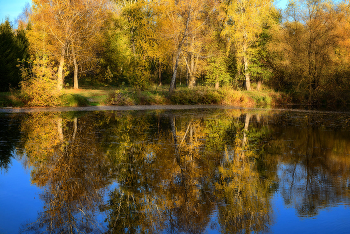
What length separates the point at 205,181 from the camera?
686 cm

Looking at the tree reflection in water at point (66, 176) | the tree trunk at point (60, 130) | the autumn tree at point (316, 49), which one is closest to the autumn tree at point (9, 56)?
the tree trunk at point (60, 130)

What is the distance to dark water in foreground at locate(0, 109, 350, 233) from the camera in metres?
4.92

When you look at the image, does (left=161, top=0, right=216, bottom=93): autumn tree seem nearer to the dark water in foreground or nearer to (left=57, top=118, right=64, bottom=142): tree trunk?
(left=57, top=118, right=64, bottom=142): tree trunk

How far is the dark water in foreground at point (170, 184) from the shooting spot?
4918mm

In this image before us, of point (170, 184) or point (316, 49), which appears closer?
point (170, 184)

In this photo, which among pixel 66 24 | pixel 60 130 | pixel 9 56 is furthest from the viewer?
pixel 9 56

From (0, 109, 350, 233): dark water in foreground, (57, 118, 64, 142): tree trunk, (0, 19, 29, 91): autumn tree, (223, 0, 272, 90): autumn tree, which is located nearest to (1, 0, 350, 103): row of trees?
(223, 0, 272, 90): autumn tree

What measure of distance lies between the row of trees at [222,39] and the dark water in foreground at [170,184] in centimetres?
1732

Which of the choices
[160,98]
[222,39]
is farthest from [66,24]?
[222,39]

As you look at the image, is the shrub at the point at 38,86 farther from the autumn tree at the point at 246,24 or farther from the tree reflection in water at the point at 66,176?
the autumn tree at the point at 246,24

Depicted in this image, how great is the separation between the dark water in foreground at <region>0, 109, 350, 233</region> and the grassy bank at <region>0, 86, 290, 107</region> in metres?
12.0

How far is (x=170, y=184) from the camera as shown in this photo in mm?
6598

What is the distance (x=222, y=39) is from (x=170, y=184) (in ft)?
125

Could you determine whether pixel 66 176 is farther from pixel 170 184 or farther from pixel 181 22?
pixel 181 22
